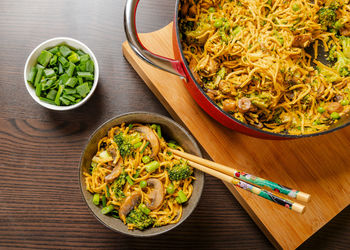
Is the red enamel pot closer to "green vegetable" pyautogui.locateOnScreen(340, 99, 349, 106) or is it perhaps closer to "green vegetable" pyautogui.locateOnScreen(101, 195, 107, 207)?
"green vegetable" pyautogui.locateOnScreen(340, 99, 349, 106)

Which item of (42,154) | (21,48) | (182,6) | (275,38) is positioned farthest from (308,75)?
(21,48)

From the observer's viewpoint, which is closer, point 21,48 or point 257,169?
point 257,169

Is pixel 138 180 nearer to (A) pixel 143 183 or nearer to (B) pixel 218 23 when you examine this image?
(A) pixel 143 183

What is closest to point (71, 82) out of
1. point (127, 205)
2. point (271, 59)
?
point (127, 205)

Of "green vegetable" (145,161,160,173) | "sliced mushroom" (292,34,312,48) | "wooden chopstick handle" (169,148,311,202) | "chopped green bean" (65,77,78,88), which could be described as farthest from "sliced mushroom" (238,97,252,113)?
"chopped green bean" (65,77,78,88)

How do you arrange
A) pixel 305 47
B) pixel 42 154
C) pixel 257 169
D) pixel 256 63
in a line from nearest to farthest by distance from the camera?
pixel 256 63, pixel 305 47, pixel 257 169, pixel 42 154

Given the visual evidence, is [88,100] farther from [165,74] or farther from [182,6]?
[182,6]
